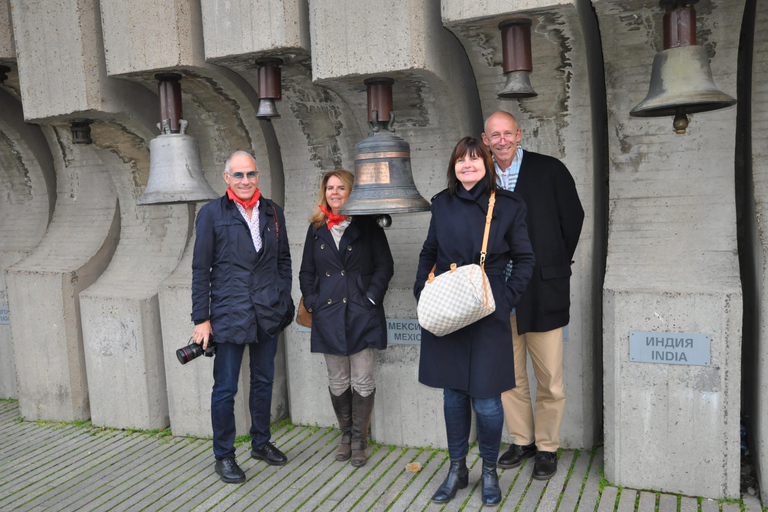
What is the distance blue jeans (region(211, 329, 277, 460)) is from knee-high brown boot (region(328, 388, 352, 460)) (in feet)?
1.51

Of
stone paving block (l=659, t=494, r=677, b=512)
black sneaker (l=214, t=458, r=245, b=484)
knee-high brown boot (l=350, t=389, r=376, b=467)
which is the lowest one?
stone paving block (l=659, t=494, r=677, b=512)

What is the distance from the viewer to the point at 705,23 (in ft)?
12.5

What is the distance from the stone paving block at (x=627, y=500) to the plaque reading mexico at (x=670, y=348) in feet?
2.52

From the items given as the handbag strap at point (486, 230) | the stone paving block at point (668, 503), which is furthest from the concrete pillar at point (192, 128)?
the stone paving block at point (668, 503)

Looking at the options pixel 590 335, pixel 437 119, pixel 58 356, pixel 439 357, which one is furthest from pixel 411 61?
pixel 58 356

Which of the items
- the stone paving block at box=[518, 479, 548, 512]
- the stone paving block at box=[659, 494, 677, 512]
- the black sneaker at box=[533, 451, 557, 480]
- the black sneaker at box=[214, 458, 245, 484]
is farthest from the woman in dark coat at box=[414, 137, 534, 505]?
the black sneaker at box=[214, 458, 245, 484]

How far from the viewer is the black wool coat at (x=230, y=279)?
4117mm

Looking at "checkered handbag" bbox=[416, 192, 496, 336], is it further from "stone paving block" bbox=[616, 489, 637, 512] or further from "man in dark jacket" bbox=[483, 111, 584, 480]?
"stone paving block" bbox=[616, 489, 637, 512]

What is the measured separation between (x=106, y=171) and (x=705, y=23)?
4681 millimetres

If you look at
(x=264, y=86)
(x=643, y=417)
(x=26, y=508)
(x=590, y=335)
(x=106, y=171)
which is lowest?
(x=26, y=508)

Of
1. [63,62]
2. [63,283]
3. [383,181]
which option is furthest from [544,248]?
[63,283]

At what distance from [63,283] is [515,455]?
385 cm

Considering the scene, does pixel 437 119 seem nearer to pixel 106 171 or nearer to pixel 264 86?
pixel 264 86

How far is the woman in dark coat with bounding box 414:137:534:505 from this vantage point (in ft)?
11.7
